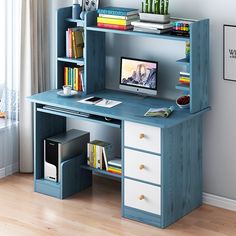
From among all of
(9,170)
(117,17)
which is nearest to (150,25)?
(117,17)

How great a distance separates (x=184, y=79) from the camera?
4852 mm

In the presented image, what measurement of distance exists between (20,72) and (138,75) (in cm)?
99

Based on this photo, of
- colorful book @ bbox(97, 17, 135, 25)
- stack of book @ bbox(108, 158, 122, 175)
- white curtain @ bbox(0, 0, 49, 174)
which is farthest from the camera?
white curtain @ bbox(0, 0, 49, 174)

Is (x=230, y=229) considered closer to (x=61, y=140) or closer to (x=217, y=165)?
(x=217, y=165)

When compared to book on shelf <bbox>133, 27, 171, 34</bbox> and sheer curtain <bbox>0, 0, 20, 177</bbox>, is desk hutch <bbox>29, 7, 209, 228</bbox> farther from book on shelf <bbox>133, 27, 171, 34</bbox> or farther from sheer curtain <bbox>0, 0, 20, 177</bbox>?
sheer curtain <bbox>0, 0, 20, 177</bbox>

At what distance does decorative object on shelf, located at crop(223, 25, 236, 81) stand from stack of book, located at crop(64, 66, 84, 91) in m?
1.15

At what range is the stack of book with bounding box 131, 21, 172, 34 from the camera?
4736mm

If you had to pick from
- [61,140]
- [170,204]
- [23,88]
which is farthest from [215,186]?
[23,88]

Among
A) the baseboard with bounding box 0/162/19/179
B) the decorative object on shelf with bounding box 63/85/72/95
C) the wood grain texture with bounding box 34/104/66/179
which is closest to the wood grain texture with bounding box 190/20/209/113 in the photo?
the decorative object on shelf with bounding box 63/85/72/95

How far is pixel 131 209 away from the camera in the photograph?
15.9 ft

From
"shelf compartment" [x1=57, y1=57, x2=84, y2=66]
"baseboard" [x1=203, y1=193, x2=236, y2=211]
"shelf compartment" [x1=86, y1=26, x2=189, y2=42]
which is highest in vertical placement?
"shelf compartment" [x1=86, y1=26, x2=189, y2=42]

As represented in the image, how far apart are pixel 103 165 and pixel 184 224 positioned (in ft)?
2.56

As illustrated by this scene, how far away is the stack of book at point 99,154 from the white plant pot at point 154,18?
1001 millimetres

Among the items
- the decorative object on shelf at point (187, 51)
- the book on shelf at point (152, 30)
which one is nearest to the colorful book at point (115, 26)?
the book on shelf at point (152, 30)
